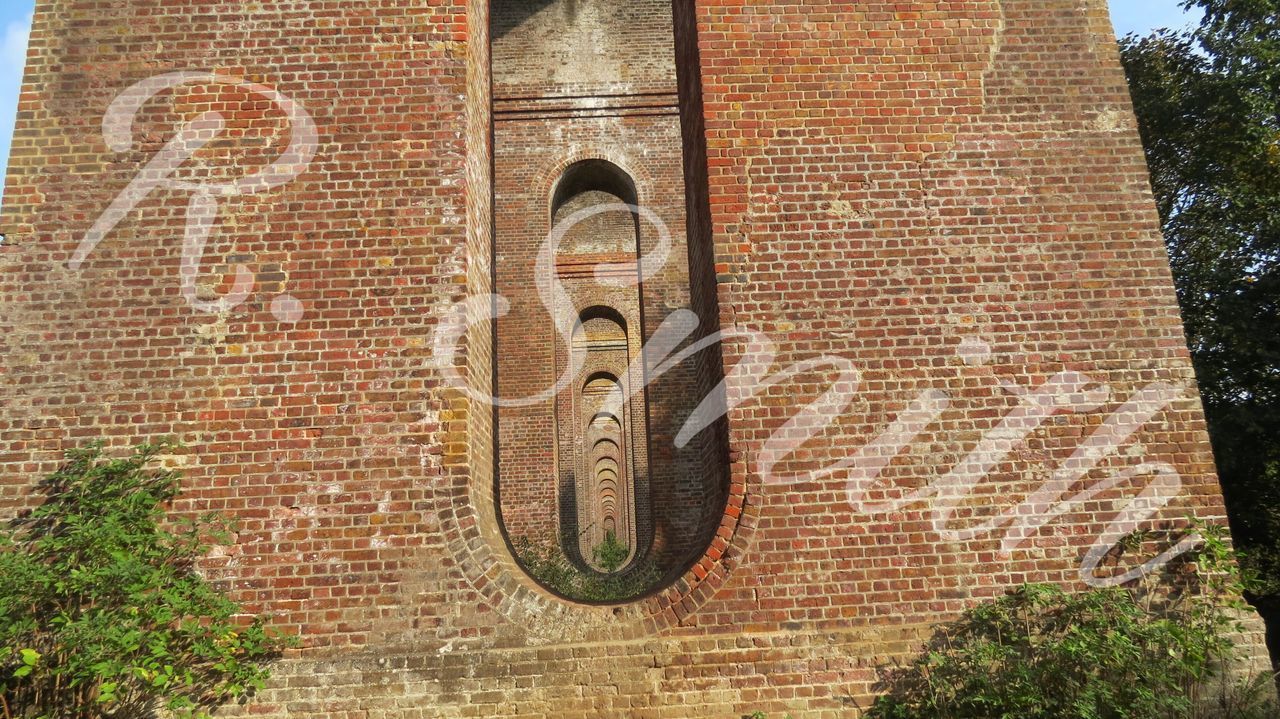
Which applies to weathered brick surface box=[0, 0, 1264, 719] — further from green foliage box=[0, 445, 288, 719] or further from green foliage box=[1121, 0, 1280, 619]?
green foliage box=[1121, 0, 1280, 619]

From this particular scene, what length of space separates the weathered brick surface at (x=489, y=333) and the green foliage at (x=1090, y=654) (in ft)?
0.56

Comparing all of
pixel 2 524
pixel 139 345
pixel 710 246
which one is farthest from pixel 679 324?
pixel 2 524

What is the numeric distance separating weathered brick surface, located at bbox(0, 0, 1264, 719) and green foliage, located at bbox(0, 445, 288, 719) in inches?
6.5

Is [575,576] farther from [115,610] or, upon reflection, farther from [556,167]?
[115,610]

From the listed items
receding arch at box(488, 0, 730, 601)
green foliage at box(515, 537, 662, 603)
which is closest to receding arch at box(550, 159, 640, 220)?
receding arch at box(488, 0, 730, 601)

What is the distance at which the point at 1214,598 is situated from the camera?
4117 mm

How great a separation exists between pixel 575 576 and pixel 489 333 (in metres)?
6.53

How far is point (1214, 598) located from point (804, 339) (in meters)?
2.62

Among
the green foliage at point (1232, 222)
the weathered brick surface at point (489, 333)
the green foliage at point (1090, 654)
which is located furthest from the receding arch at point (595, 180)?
the green foliage at point (1090, 654)

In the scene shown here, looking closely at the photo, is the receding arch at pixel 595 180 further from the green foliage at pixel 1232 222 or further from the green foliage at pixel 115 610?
the green foliage at pixel 115 610

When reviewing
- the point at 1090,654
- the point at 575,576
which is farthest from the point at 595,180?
the point at 1090,654

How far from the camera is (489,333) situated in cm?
533

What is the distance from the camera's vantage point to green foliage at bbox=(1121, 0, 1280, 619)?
Answer: 693cm

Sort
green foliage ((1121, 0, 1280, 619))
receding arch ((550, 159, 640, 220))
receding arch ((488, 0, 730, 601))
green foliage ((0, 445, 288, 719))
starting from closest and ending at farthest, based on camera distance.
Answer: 1. green foliage ((0, 445, 288, 719))
2. green foliage ((1121, 0, 1280, 619))
3. receding arch ((488, 0, 730, 601))
4. receding arch ((550, 159, 640, 220))
